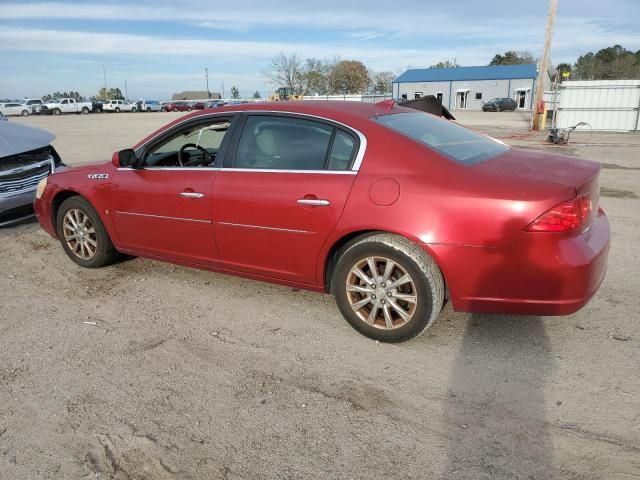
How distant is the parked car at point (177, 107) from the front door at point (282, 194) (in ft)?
222

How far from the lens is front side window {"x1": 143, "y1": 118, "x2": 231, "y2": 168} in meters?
4.25

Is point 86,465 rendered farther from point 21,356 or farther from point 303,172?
point 303,172

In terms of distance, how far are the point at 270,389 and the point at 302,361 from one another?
366 millimetres

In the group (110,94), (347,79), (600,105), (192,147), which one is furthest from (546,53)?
(110,94)

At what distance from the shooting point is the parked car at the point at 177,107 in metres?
68.5

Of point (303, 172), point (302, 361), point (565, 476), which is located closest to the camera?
point (565, 476)

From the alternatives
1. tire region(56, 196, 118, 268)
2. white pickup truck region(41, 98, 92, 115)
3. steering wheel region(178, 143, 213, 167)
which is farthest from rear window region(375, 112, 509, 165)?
white pickup truck region(41, 98, 92, 115)

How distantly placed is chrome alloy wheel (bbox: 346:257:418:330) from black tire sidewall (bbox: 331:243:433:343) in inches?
1.1

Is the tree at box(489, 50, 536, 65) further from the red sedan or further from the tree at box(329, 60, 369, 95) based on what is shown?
the red sedan

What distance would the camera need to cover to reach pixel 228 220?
3.91 metres

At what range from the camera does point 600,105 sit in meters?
20.7

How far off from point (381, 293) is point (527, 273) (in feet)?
3.01

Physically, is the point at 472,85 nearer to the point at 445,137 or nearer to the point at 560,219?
the point at 445,137

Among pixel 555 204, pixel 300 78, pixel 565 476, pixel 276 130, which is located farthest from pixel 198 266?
pixel 300 78
